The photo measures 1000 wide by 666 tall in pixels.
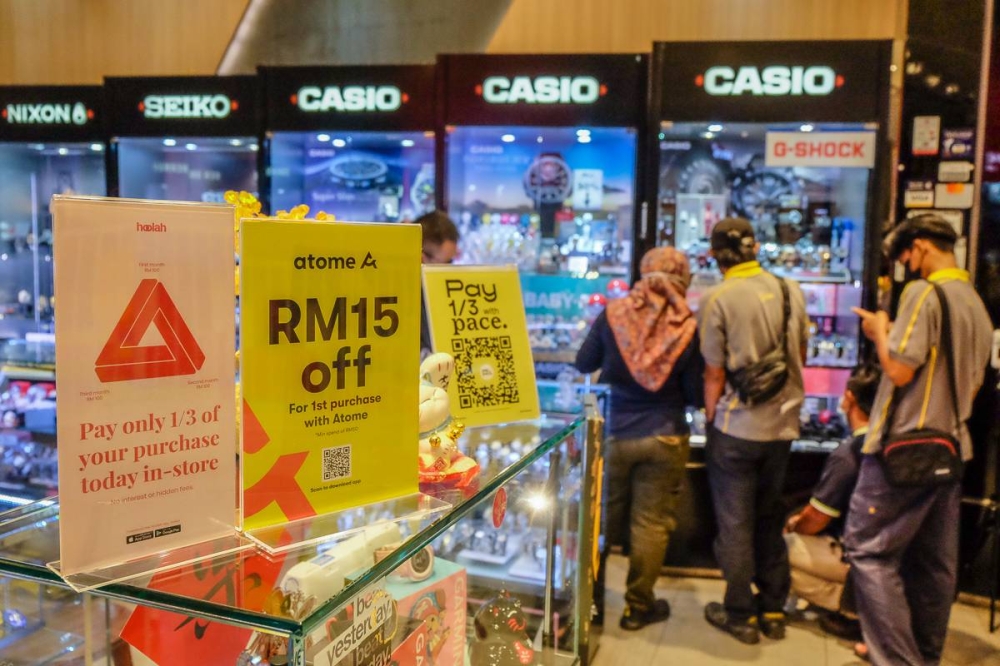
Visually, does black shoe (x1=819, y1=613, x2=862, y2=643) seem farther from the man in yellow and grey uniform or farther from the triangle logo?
the triangle logo

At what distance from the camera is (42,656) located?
1.38m

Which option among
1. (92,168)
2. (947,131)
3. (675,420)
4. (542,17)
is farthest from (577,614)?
(92,168)

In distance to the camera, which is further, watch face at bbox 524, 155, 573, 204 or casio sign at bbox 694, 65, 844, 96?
watch face at bbox 524, 155, 573, 204

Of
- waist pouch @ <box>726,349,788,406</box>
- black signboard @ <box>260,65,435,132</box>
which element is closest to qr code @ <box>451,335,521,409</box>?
waist pouch @ <box>726,349,788,406</box>

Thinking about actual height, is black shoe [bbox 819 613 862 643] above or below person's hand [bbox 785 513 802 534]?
below

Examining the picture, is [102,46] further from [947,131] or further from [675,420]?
[947,131]

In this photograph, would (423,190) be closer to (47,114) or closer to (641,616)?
(47,114)

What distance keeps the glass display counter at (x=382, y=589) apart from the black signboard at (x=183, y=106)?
3431 millimetres

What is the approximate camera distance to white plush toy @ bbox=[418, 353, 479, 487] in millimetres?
1355

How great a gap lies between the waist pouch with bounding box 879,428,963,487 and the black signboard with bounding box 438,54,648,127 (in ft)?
6.74

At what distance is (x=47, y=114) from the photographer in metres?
5.11

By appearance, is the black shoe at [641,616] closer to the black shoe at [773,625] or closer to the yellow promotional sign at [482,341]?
the black shoe at [773,625]

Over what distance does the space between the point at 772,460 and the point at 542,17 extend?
3.17 m

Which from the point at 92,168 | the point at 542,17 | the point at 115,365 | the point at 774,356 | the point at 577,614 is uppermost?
the point at 542,17
